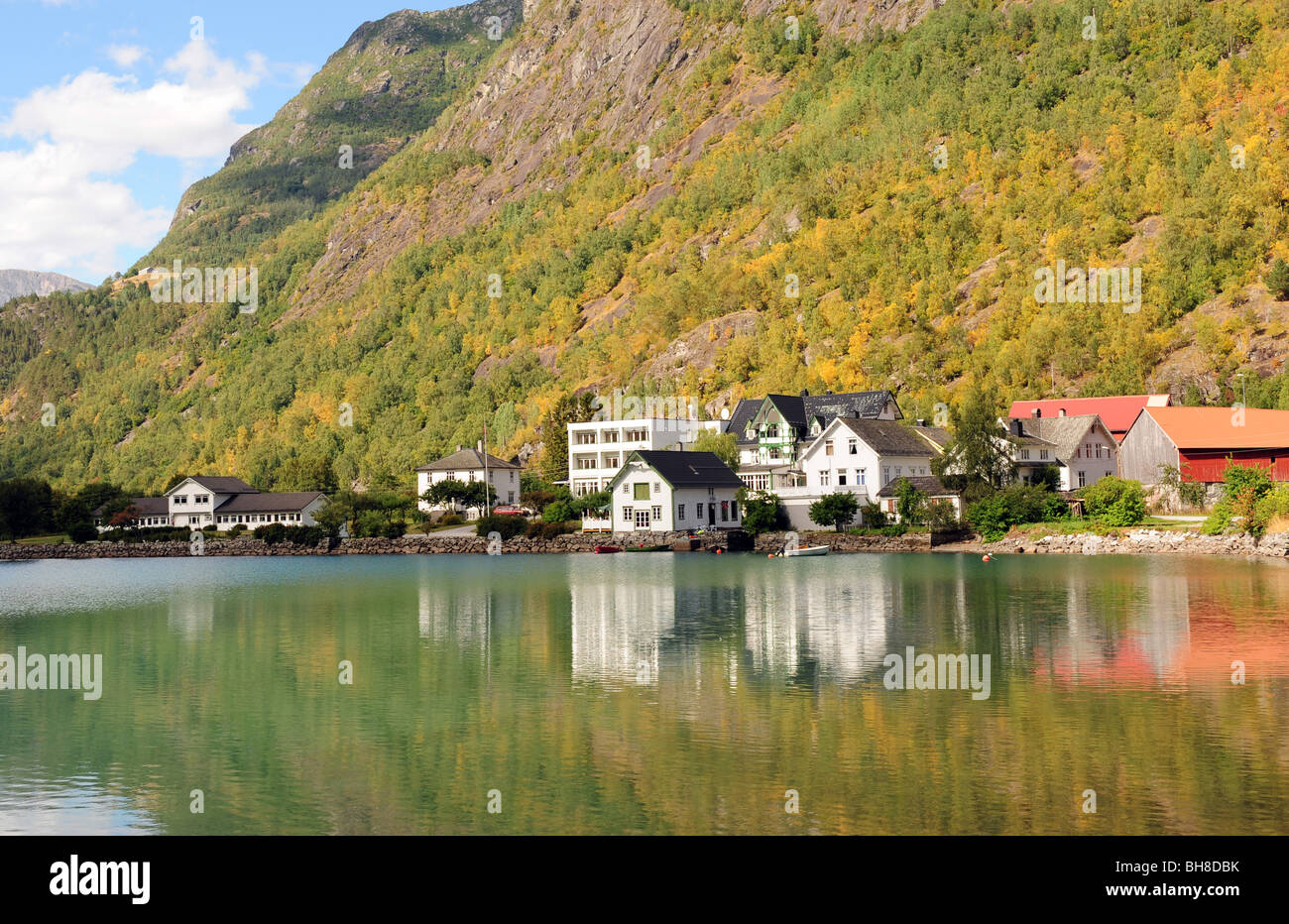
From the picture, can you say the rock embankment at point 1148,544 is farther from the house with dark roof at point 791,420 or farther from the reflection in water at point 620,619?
the house with dark roof at point 791,420

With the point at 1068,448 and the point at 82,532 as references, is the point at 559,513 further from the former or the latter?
the point at 82,532

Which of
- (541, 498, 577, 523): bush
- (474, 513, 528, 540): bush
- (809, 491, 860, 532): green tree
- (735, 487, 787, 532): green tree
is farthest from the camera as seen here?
(541, 498, 577, 523): bush

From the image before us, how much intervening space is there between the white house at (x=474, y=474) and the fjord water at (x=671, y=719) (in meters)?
80.0

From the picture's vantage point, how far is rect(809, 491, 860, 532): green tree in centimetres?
9175

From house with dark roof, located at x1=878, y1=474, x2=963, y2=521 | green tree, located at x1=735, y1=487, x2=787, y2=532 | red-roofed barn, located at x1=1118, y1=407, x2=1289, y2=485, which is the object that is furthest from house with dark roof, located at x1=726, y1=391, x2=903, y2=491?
red-roofed barn, located at x1=1118, y1=407, x2=1289, y2=485

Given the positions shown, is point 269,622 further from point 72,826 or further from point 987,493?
point 987,493

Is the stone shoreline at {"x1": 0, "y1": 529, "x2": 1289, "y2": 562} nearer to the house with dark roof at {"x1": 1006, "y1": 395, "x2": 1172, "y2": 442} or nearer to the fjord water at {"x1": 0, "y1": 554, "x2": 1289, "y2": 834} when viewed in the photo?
the fjord water at {"x1": 0, "y1": 554, "x2": 1289, "y2": 834}

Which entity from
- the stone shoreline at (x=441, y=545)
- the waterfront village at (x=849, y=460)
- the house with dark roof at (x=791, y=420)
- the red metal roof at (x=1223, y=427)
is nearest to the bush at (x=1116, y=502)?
the waterfront village at (x=849, y=460)

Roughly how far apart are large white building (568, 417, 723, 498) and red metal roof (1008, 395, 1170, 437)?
28.2 meters

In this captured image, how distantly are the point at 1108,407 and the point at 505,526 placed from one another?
168 feet

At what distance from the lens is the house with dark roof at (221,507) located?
13500 centimetres

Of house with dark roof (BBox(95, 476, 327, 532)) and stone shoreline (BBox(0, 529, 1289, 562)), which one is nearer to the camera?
stone shoreline (BBox(0, 529, 1289, 562))

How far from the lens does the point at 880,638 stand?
38.3 meters

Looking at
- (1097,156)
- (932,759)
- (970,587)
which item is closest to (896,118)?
(1097,156)
